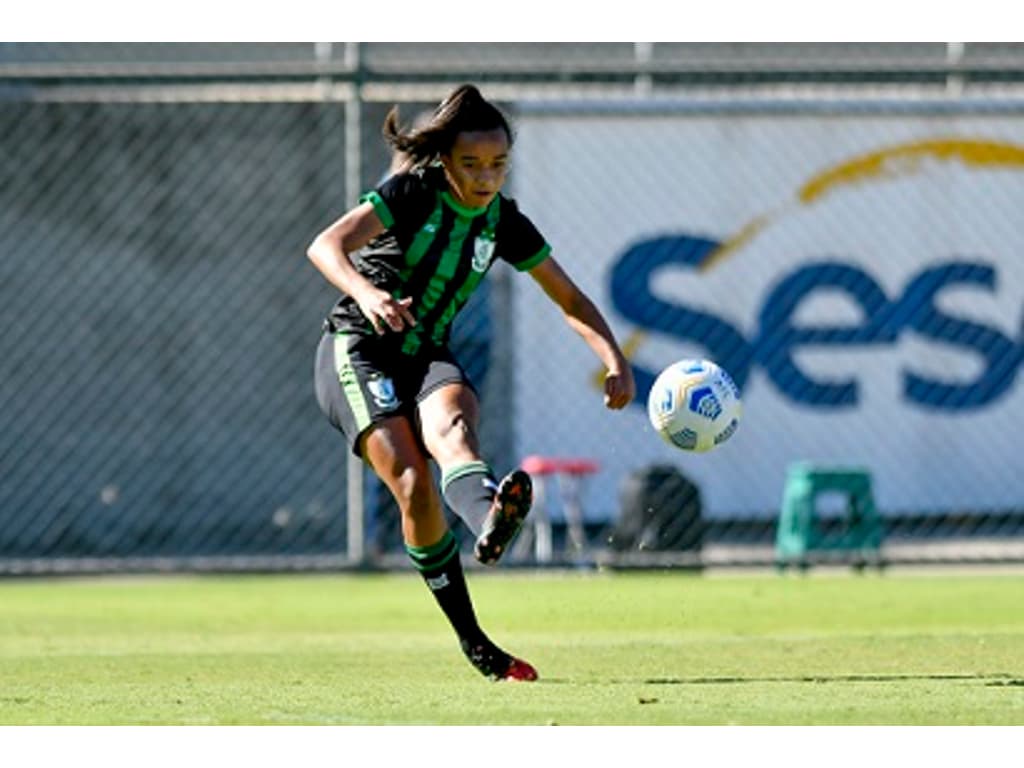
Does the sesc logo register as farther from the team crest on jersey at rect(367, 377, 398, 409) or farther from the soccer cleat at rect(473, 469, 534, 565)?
the soccer cleat at rect(473, 469, 534, 565)

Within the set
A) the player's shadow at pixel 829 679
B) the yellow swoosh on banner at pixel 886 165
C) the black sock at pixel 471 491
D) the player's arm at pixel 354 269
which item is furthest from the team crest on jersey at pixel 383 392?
the yellow swoosh on banner at pixel 886 165

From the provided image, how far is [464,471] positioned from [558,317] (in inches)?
309

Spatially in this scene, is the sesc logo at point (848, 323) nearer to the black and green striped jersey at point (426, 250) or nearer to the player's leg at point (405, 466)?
the black and green striped jersey at point (426, 250)

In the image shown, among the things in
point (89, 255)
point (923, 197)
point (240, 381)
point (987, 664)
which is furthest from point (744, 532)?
point (987, 664)

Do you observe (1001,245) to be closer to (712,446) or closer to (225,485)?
(225,485)

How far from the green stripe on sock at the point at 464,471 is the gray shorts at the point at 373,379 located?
1.33 feet

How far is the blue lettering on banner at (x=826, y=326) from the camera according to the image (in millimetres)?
15828

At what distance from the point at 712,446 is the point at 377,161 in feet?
24.6

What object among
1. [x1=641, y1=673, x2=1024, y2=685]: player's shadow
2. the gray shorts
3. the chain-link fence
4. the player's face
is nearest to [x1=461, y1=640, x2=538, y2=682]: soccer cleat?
[x1=641, y1=673, x2=1024, y2=685]: player's shadow

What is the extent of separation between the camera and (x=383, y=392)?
8188mm

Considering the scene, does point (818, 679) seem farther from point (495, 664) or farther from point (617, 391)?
point (617, 391)

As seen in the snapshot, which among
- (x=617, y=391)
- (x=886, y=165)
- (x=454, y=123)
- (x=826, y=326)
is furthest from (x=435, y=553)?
(x=886, y=165)

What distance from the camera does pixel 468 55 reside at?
57.7 feet

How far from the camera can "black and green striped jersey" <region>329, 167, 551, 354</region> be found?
829 centimetres
